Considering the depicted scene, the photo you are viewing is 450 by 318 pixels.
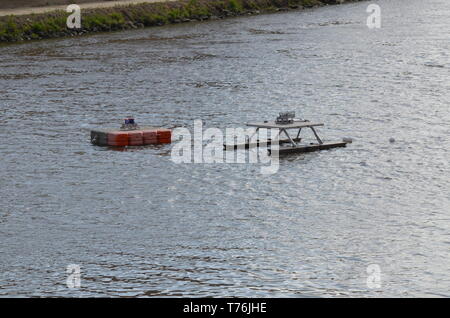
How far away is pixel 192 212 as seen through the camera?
33969 millimetres

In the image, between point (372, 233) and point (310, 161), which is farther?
point (310, 161)

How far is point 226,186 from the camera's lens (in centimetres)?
3759

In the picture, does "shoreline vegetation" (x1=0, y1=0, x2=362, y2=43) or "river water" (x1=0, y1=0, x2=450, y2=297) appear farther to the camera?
"shoreline vegetation" (x1=0, y1=0, x2=362, y2=43)

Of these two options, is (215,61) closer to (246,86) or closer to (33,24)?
(246,86)

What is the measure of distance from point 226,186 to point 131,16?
61.5 meters

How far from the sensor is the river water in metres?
28.0

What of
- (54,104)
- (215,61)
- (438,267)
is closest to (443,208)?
(438,267)

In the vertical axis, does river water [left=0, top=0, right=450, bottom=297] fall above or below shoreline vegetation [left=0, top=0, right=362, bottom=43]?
below

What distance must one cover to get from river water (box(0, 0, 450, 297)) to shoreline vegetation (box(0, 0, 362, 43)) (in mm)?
13662
